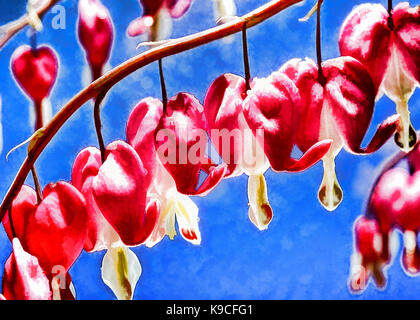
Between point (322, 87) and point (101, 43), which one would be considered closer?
point (322, 87)

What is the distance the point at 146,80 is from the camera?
106 cm

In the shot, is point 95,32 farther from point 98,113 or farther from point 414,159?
point 414,159

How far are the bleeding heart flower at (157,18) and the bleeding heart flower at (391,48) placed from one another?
30 cm

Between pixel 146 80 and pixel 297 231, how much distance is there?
0.39 m

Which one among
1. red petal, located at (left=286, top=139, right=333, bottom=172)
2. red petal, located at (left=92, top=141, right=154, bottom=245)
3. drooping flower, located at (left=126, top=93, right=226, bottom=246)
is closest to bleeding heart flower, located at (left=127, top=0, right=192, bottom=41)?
drooping flower, located at (left=126, top=93, right=226, bottom=246)

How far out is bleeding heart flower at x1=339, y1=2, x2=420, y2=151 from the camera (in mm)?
967

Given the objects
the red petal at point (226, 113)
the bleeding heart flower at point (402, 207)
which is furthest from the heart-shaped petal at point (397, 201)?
the red petal at point (226, 113)

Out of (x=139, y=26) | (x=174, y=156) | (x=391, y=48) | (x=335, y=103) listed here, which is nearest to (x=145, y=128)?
(x=174, y=156)

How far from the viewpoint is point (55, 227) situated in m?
1.01

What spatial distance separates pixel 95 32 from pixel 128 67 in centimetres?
10

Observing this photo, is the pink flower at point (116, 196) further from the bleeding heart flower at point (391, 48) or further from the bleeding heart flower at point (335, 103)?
the bleeding heart flower at point (391, 48)
